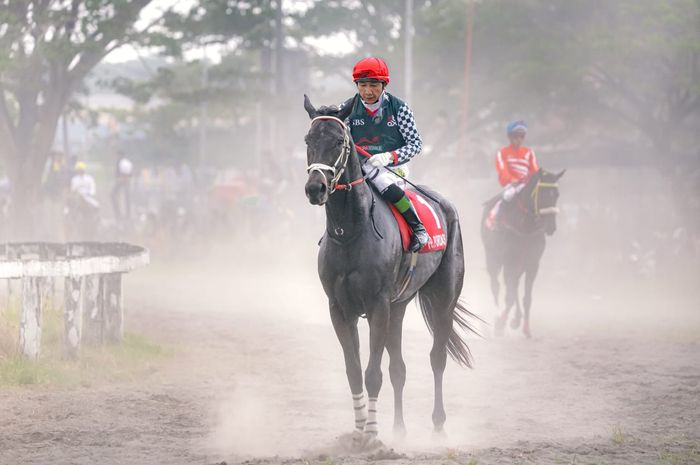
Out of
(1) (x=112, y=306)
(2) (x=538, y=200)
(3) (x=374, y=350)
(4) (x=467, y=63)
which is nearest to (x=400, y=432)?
(3) (x=374, y=350)

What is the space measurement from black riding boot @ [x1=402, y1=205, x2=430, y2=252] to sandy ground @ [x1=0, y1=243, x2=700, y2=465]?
1613 mm

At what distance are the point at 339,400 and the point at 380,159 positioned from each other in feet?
9.90

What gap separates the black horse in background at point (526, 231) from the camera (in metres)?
14.0

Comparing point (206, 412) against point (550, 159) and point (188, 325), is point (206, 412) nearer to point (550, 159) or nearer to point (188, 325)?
point (188, 325)

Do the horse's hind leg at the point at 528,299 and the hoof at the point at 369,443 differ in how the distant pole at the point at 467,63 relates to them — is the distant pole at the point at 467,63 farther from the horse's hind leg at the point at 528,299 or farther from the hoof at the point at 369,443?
the hoof at the point at 369,443

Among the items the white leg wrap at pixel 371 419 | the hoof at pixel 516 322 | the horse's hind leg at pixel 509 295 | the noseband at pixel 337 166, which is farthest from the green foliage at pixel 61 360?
the hoof at pixel 516 322

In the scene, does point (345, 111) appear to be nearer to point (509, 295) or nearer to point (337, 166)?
point (337, 166)

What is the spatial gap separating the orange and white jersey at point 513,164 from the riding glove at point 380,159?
23.4 ft

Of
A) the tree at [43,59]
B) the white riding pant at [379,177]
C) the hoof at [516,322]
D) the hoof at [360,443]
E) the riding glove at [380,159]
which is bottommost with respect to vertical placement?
the hoof at [360,443]

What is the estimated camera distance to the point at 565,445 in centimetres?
740

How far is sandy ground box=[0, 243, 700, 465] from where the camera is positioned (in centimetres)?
730

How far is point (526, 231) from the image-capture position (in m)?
14.3

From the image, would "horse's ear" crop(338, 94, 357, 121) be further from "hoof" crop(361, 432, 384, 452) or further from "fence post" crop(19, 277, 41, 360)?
"fence post" crop(19, 277, 41, 360)

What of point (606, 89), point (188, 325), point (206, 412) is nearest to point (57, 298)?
point (188, 325)
